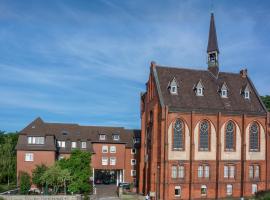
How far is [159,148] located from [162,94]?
8225mm

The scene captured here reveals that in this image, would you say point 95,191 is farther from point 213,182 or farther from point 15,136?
point 15,136

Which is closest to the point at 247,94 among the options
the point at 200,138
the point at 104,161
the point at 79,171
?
the point at 200,138

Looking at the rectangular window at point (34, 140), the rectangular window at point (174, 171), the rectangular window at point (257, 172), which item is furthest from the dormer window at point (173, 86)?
the rectangular window at point (34, 140)

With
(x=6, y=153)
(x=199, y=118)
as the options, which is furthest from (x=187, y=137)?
(x=6, y=153)

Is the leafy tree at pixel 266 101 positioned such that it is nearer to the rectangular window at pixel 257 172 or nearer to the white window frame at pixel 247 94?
the white window frame at pixel 247 94

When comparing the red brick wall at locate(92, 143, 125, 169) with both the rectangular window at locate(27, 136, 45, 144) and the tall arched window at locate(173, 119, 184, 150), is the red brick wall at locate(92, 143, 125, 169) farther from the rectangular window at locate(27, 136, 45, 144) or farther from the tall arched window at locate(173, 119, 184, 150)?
the tall arched window at locate(173, 119, 184, 150)

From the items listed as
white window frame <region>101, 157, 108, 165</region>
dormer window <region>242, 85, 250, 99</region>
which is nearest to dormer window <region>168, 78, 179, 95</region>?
dormer window <region>242, 85, 250, 99</region>

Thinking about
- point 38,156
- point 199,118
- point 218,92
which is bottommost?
point 38,156

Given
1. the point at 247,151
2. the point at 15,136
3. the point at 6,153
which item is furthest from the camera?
the point at 15,136

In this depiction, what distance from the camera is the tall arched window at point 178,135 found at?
64.8 meters

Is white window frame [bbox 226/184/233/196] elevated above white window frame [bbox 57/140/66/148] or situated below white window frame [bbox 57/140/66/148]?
below

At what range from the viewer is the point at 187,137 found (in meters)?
65.4

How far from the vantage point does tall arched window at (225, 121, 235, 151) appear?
223ft

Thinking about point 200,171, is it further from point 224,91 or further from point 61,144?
point 61,144
